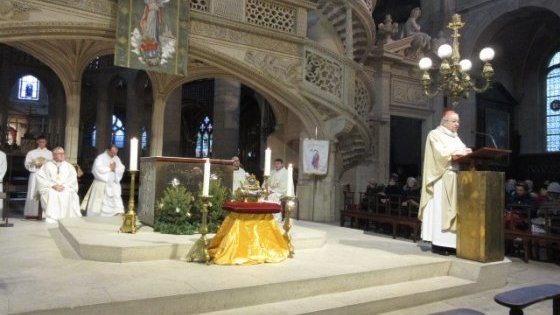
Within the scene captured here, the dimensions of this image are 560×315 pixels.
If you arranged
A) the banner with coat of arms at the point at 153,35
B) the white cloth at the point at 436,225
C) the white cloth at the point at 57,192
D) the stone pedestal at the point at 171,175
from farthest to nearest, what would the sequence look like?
the banner with coat of arms at the point at 153,35 → the white cloth at the point at 57,192 → the stone pedestal at the point at 171,175 → the white cloth at the point at 436,225

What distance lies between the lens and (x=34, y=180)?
29.4 feet

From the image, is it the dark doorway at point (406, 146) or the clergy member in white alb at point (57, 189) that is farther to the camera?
the dark doorway at point (406, 146)

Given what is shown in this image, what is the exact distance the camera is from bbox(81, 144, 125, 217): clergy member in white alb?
914cm

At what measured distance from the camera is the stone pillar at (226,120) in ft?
44.7

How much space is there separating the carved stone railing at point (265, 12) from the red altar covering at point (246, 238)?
579cm

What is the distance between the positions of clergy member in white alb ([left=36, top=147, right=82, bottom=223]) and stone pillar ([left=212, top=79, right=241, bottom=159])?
5494 mm

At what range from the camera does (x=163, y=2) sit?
859cm

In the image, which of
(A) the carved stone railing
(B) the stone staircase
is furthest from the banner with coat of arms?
(B) the stone staircase

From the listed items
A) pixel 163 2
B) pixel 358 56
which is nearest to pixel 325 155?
pixel 358 56

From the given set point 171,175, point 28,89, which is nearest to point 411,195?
point 171,175

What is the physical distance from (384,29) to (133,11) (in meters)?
8.47

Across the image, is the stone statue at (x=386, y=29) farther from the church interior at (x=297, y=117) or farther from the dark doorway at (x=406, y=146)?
the dark doorway at (x=406, y=146)

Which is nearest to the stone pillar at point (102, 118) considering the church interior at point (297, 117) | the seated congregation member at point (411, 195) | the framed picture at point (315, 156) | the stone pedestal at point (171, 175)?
the church interior at point (297, 117)

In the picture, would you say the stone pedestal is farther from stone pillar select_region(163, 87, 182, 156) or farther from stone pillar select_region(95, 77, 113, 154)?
stone pillar select_region(95, 77, 113, 154)
